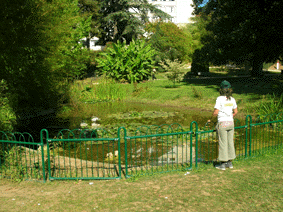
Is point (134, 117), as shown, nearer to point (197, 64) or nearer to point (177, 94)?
point (177, 94)

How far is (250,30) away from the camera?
58.9 feet

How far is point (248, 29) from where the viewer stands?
18.1 meters

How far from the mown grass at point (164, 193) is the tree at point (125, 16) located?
27.9m

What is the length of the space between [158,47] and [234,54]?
45.2 feet

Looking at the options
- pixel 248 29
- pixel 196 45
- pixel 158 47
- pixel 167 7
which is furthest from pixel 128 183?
pixel 167 7

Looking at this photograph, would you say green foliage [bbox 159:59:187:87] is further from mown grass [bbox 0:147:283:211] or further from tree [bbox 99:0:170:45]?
mown grass [bbox 0:147:283:211]

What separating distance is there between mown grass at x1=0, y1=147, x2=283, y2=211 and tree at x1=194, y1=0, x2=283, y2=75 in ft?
40.9

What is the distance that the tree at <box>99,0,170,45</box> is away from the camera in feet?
108

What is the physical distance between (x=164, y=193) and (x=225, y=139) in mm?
1882

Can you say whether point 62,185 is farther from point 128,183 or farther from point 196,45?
point 196,45

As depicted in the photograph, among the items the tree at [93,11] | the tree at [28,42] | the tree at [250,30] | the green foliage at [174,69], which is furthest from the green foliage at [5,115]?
the tree at [93,11]

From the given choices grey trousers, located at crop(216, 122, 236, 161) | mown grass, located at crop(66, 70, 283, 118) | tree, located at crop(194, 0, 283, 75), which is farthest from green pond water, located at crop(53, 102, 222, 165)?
tree, located at crop(194, 0, 283, 75)

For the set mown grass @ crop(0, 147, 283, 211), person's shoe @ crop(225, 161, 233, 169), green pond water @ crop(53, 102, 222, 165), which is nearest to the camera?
mown grass @ crop(0, 147, 283, 211)

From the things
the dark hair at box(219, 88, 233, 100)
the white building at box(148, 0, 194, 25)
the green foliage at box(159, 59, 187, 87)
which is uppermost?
the white building at box(148, 0, 194, 25)
